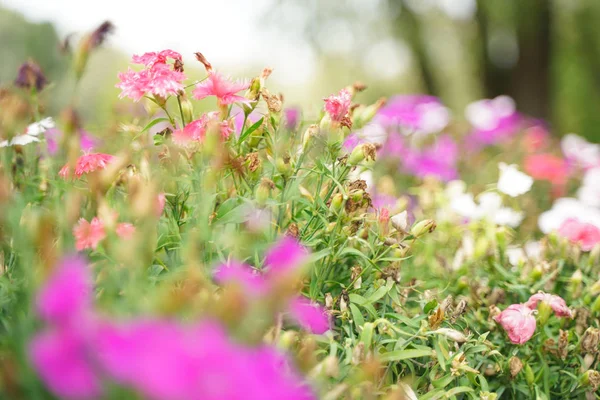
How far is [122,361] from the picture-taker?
1.30 ft

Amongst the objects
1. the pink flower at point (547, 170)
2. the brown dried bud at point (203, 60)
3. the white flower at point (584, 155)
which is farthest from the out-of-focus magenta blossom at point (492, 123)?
the brown dried bud at point (203, 60)

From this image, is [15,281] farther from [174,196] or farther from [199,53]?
[199,53]

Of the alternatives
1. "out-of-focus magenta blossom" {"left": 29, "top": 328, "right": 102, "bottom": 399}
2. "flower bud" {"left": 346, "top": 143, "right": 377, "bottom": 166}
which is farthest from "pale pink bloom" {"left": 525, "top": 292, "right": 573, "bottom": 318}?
"out-of-focus magenta blossom" {"left": 29, "top": 328, "right": 102, "bottom": 399}

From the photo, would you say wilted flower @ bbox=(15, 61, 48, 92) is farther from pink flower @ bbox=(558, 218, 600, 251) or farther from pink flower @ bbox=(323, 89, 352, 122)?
pink flower @ bbox=(558, 218, 600, 251)

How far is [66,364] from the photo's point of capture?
0.41 meters

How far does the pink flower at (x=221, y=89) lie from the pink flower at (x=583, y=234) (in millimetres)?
814

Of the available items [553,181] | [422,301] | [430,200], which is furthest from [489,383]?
[553,181]

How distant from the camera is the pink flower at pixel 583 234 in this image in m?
1.38

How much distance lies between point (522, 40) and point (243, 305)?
583cm

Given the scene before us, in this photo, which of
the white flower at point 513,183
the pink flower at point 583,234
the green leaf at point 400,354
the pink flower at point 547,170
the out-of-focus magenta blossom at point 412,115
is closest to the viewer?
the green leaf at point 400,354

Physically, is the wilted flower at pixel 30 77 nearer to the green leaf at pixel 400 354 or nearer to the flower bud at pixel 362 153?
the flower bud at pixel 362 153

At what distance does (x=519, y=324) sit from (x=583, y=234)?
440 millimetres

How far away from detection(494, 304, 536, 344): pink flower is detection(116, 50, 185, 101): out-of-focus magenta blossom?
656 millimetres

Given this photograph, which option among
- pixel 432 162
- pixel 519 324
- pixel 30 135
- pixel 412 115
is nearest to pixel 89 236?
pixel 30 135
